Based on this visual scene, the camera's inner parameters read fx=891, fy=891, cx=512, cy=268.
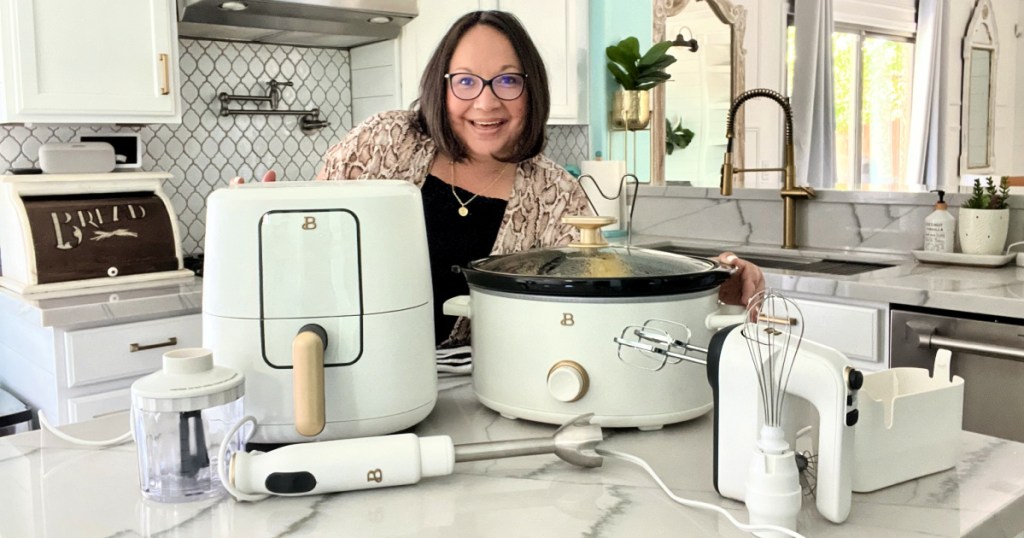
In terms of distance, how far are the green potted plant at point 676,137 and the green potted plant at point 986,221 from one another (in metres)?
1.88

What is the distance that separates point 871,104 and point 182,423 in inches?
215

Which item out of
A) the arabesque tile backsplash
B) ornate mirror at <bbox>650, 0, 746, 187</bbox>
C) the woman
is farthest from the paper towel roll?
the woman

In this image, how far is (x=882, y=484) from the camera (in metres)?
0.90

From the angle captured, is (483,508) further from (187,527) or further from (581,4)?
(581,4)

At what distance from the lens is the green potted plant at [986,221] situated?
2.44m

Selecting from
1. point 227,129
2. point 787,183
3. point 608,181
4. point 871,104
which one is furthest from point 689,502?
point 871,104

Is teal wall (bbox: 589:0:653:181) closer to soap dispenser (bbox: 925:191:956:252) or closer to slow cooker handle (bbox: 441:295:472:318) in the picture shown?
soap dispenser (bbox: 925:191:956:252)

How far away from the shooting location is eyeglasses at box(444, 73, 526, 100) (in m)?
1.60

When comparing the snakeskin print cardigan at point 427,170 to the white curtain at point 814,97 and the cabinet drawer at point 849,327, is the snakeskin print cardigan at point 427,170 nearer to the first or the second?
the cabinet drawer at point 849,327

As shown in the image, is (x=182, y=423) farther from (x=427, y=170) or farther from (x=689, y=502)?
(x=427, y=170)

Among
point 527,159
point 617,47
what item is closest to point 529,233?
point 527,159

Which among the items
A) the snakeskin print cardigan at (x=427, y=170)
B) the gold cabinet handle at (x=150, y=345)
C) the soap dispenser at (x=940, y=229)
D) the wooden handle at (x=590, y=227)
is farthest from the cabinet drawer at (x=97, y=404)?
the soap dispenser at (x=940, y=229)

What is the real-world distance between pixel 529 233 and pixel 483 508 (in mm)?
892

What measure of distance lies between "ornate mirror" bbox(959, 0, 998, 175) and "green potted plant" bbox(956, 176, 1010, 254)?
132 inches
